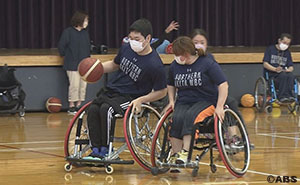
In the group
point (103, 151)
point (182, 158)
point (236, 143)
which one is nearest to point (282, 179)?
point (236, 143)

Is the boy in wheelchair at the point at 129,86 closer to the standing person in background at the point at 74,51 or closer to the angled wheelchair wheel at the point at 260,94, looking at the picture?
the standing person in background at the point at 74,51

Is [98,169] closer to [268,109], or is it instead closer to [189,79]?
[189,79]

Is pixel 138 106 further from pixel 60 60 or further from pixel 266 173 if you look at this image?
pixel 60 60

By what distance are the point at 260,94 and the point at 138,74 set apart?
16.9 feet

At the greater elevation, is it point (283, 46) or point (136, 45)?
point (136, 45)

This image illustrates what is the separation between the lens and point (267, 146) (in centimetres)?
762

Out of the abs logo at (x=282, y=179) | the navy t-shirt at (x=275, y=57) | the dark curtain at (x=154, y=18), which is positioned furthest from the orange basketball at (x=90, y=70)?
the dark curtain at (x=154, y=18)

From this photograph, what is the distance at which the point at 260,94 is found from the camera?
11.2m

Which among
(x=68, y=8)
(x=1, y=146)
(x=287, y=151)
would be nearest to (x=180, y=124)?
(x=287, y=151)

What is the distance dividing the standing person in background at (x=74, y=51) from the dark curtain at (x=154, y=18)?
283 cm

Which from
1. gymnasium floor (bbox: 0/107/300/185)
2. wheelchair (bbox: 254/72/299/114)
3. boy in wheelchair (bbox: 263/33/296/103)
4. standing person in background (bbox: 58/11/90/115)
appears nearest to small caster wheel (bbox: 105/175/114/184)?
gymnasium floor (bbox: 0/107/300/185)

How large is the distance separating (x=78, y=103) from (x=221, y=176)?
5.14 m

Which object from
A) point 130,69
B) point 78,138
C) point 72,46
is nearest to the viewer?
point 78,138

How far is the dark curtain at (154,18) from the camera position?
44.1 ft
